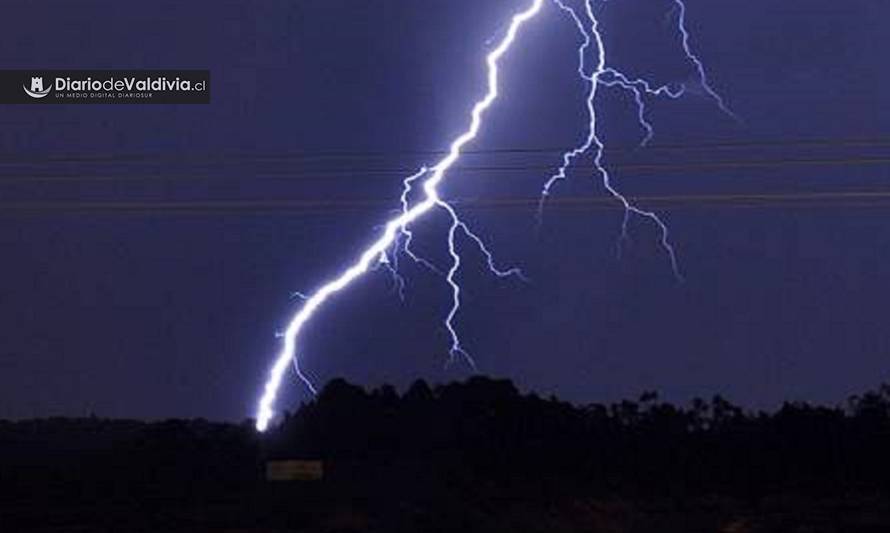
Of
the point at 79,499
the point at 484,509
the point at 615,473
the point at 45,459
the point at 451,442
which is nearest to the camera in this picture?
the point at 484,509

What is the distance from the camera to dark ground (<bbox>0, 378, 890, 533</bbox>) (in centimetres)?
2503

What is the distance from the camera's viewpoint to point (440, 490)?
2875 centimetres

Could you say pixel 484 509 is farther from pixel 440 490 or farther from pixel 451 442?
pixel 451 442

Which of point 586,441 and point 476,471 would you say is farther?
point 586,441

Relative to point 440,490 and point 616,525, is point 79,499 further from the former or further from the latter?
point 616,525

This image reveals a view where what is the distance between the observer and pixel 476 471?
32344mm

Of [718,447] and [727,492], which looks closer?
[727,492]

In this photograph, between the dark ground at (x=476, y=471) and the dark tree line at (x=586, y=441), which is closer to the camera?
the dark ground at (x=476, y=471)

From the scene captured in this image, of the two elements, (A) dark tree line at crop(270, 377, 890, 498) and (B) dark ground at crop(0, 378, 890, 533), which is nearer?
(B) dark ground at crop(0, 378, 890, 533)

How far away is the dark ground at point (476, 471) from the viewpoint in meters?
25.0

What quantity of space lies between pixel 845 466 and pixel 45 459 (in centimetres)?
1905

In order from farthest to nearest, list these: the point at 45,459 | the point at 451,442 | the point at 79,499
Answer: the point at 45,459 < the point at 451,442 < the point at 79,499

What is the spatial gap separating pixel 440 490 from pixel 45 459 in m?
14.4

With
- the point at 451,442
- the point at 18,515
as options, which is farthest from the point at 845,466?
the point at 18,515
